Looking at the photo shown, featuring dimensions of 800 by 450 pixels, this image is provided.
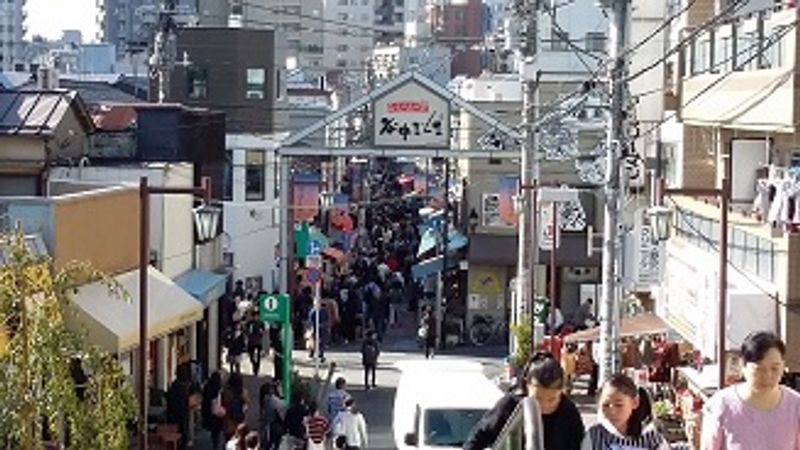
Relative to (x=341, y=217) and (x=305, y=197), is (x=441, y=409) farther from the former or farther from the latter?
(x=341, y=217)

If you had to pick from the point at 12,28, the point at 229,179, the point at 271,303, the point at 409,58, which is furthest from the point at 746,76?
the point at 12,28

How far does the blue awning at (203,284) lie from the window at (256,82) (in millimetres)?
19667

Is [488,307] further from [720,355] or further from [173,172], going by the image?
[720,355]

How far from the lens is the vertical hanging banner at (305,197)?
130 ft

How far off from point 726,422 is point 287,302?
20595 millimetres

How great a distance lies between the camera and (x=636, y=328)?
2933 centimetres

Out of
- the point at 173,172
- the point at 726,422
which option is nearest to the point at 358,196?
the point at 173,172

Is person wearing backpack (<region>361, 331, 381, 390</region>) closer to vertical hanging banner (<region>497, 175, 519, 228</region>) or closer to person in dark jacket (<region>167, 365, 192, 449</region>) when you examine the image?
vertical hanging banner (<region>497, 175, 519, 228</region>)

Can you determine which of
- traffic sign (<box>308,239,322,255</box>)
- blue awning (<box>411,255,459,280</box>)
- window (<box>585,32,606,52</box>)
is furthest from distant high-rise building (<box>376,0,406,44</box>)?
traffic sign (<box>308,239,322,255</box>)

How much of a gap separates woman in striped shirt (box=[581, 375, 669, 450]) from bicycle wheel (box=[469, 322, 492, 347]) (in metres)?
32.8

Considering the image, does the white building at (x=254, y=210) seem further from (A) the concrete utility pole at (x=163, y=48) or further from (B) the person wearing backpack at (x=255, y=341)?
(B) the person wearing backpack at (x=255, y=341)

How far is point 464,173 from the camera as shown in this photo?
46.7 metres

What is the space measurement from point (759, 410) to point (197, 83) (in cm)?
4437

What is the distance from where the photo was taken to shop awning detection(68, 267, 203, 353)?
21.0 m
